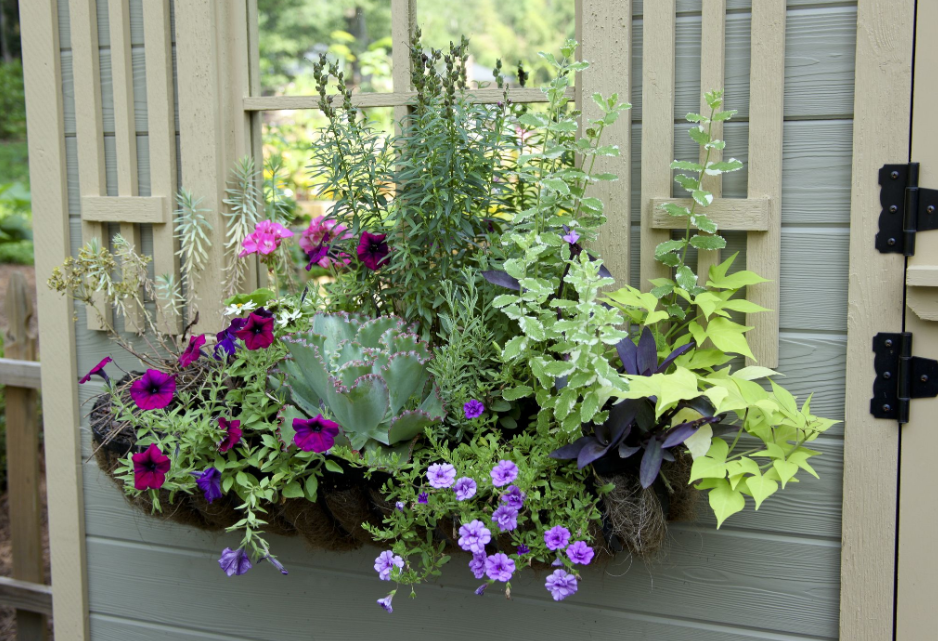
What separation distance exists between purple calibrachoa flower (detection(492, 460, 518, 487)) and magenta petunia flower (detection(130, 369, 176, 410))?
0.69 metres

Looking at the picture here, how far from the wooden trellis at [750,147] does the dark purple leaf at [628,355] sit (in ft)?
0.71

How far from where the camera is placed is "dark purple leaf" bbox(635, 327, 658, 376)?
1368mm

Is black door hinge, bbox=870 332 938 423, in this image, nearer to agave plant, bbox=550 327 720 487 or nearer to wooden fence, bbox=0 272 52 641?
agave plant, bbox=550 327 720 487

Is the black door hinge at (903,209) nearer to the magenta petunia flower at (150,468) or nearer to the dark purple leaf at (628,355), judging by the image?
the dark purple leaf at (628,355)

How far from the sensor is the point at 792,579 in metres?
1.54

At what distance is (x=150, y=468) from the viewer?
4.54 ft

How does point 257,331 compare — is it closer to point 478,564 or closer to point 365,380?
point 365,380

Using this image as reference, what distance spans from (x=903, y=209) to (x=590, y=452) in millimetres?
779

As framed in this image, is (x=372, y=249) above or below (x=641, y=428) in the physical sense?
above

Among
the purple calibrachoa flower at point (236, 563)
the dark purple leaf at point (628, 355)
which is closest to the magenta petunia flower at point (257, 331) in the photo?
the purple calibrachoa flower at point (236, 563)

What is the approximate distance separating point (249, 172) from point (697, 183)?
1.11 meters

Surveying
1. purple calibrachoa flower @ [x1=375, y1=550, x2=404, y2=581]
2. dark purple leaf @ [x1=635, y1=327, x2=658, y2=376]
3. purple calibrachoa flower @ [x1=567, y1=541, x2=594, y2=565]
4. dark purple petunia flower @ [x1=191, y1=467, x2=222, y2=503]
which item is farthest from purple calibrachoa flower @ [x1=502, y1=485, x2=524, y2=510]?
dark purple petunia flower @ [x1=191, y1=467, x2=222, y2=503]

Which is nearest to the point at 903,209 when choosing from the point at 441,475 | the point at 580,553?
the point at 580,553

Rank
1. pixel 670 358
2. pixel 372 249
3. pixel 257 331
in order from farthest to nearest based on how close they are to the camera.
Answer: pixel 372 249
pixel 257 331
pixel 670 358
